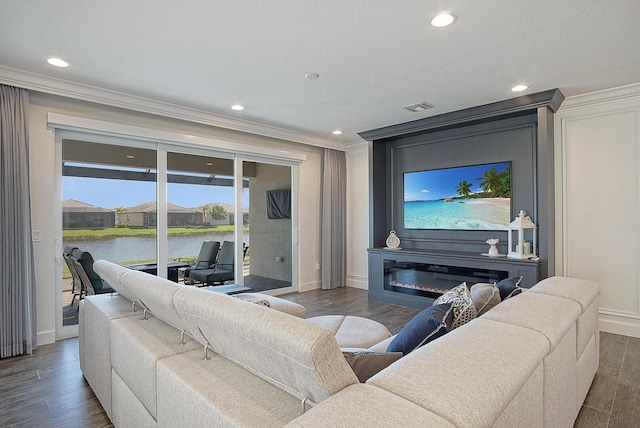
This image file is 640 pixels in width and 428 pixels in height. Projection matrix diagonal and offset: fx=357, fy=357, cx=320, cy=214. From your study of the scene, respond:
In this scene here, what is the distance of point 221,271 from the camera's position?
196 inches

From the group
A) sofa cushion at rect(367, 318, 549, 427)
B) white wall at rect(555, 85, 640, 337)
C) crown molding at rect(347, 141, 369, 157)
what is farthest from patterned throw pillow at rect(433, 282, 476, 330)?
crown molding at rect(347, 141, 369, 157)

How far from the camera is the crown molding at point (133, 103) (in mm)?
3268

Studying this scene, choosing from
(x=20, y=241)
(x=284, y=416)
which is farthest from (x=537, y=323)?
(x=20, y=241)

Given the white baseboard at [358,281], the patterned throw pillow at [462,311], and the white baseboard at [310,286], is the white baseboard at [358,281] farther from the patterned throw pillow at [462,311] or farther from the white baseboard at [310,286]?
the patterned throw pillow at [462,311]

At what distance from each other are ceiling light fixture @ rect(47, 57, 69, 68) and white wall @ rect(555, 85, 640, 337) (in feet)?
16.5

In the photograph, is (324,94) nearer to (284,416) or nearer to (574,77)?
(574,77)

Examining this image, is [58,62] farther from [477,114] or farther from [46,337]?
[477,114]

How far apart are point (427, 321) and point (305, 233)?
4.44 metres

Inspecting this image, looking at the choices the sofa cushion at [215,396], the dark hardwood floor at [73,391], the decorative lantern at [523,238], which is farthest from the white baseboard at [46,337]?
the decorative lantern at [523,238]

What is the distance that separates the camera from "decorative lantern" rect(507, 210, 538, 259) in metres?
3.95

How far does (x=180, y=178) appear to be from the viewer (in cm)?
458

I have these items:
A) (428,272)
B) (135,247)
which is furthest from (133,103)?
(428,272)

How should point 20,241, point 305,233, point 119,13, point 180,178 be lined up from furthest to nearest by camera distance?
point 305,233, point 180,178, point 20,241, point 119,13

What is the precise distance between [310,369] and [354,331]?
174cm
